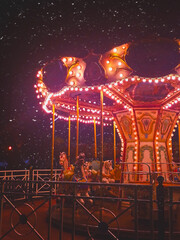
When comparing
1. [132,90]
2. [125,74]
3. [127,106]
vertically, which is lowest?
[127,106]

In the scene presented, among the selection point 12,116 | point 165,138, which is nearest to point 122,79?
point 165,138

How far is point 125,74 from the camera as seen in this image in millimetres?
5824

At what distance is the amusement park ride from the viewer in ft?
18.7

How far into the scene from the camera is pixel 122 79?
5852 mm

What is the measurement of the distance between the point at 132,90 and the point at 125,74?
2144mm

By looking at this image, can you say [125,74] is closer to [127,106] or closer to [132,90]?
[132,90]

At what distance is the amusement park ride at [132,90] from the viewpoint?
5.69 m

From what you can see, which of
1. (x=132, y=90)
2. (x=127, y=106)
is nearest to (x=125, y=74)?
(x=132, y=90)

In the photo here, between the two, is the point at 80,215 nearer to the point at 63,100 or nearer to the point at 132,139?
the point at 132,139

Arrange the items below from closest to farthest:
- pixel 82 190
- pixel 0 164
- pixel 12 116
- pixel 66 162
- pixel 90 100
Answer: pixel 82 190, pixel 66 162, pixel 90 100, pixel 0 164, pixel 12 116

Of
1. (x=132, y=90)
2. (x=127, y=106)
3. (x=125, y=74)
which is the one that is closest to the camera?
(x=125, y=74)

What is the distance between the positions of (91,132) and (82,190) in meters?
21.4

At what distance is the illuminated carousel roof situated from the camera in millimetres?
5641

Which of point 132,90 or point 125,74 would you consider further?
point 132,90
